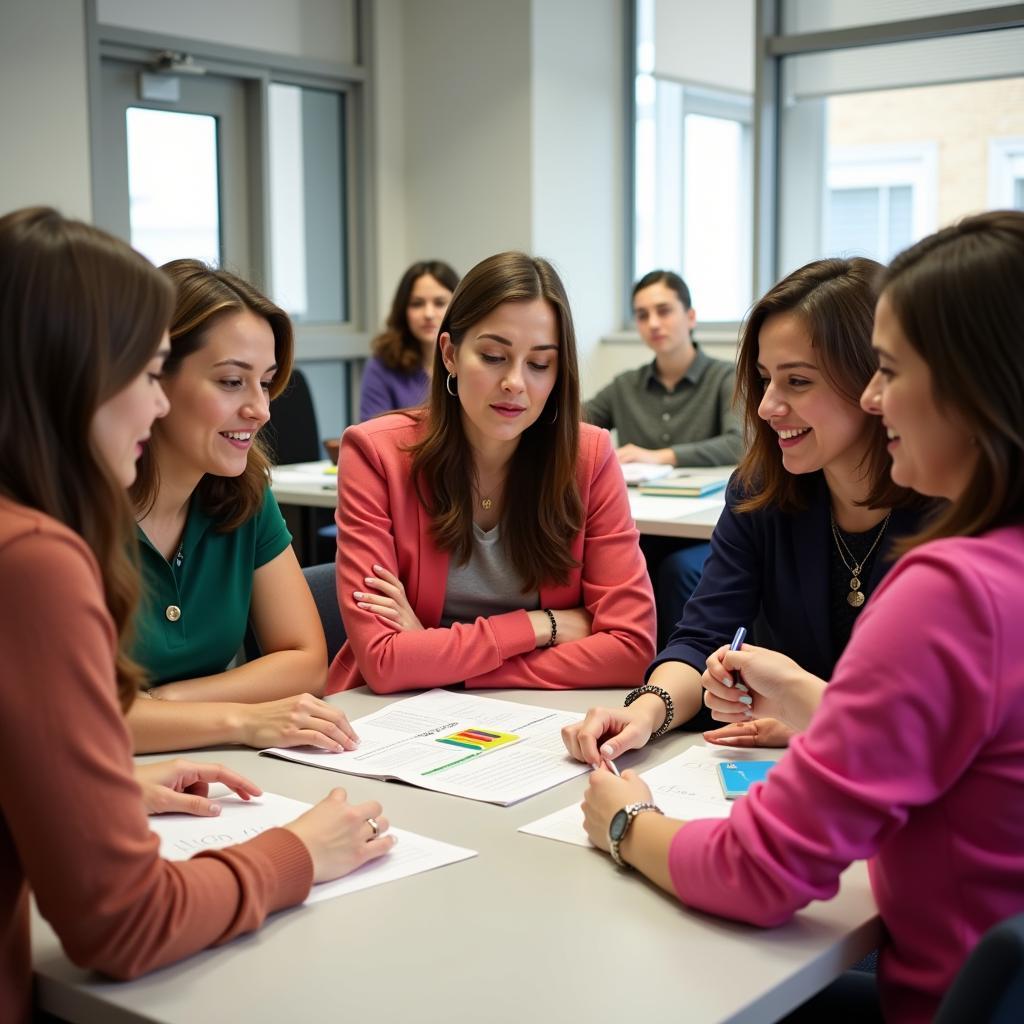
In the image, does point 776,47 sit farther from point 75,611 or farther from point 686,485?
point 75,611

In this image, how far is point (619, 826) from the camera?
130cm

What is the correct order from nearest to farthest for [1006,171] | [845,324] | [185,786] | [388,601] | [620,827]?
[620,827] < [185,786] < [845,324] < [388,601] < [1006,171]

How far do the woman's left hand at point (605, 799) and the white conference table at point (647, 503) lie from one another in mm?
1422

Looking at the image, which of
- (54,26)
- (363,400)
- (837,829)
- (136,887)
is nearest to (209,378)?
(136,887)

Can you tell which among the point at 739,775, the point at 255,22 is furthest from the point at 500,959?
the point at 255,22

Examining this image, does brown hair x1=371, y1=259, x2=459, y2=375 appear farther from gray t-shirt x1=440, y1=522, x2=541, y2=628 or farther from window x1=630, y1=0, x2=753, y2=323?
gray t-shirt x1=440, y1=522, x2=541, y2=628

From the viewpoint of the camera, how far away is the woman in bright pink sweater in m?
1.04

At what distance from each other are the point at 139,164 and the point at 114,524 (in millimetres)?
4971

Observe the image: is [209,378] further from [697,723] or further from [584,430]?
[697,723]

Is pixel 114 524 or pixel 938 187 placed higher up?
pixel 938 187

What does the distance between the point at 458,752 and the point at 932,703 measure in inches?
30.4

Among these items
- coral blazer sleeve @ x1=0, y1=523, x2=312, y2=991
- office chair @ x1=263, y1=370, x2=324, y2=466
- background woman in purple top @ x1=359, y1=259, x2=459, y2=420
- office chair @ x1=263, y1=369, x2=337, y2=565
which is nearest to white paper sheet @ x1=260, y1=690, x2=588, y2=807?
coral blazer sleeve @ x1=0, y1=523, x2=312, y2=991

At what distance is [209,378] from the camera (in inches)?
76.4

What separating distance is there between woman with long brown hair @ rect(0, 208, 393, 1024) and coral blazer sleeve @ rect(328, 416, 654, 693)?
0.88 metres
